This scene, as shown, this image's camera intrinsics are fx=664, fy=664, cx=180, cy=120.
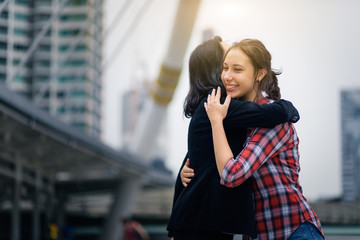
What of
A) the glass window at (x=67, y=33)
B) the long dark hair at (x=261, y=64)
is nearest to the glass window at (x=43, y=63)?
the glass window at (x=67, y=33)

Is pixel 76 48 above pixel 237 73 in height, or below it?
below

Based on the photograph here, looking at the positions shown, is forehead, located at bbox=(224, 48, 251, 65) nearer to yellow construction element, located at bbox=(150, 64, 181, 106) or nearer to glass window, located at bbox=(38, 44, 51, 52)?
yellow construction element, located at bbox=(150, 64, 181, 106)

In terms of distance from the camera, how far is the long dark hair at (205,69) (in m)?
2.88

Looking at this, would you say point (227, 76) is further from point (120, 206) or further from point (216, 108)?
point (120, 206)

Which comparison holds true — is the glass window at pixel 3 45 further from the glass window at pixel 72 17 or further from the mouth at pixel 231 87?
the glass window at pixel 72 17

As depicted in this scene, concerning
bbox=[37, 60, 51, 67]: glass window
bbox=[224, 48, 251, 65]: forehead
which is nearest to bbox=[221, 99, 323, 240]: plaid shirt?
bbox=[224, 48, 251, 65]: forehead

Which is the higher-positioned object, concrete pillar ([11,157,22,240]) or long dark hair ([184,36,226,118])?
long dark hair ([184,36,226,118])

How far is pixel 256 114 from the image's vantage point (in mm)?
2664

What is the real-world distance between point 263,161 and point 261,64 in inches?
16.9

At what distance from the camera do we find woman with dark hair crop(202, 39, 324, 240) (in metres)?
2.59

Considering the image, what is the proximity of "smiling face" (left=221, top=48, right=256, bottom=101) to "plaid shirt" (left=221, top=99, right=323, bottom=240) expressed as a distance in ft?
0.65

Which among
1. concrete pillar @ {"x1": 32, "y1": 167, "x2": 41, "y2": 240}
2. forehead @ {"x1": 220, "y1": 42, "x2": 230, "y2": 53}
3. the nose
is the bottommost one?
concrete pillar @ {"x1": 32, "y1": 167, "x2": 41, "y2": 240}

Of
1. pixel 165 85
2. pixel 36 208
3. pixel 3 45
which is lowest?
pixel 36 208

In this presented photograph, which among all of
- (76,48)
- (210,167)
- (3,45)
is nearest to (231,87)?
(210,167)
